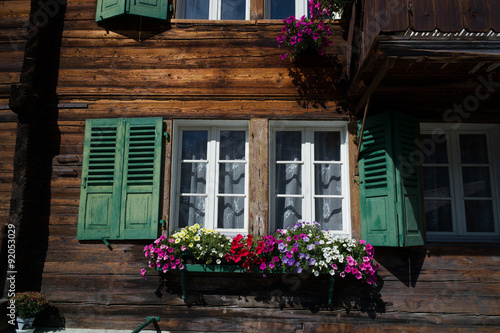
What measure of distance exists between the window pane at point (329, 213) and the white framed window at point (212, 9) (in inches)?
99.0

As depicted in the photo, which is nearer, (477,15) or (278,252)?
(477,15)

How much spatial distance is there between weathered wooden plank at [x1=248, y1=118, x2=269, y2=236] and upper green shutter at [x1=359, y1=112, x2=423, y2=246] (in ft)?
3.47

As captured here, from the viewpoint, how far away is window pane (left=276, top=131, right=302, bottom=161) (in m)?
4.79

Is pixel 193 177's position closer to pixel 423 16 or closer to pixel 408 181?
pixel 408 181

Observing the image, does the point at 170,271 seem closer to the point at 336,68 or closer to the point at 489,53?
the point at 336,68

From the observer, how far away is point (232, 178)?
4.75m

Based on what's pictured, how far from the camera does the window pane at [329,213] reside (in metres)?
4.62

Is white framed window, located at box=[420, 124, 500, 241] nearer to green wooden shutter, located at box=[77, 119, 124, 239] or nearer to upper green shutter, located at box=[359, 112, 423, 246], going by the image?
upper green shutter, located at box=[359, 112, 423, 246]

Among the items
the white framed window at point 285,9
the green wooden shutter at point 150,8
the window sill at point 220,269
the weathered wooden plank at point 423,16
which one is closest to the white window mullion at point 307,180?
the window sill at point 220,269

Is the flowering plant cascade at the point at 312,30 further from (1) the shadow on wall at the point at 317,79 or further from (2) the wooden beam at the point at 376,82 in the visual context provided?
(2) the wooden beam at the point at 376,82

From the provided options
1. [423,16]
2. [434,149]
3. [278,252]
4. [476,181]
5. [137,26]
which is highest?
[137,26]

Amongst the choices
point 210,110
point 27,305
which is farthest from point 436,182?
point 27,305

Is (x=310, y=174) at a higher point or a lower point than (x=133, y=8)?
lower

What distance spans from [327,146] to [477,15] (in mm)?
1974
